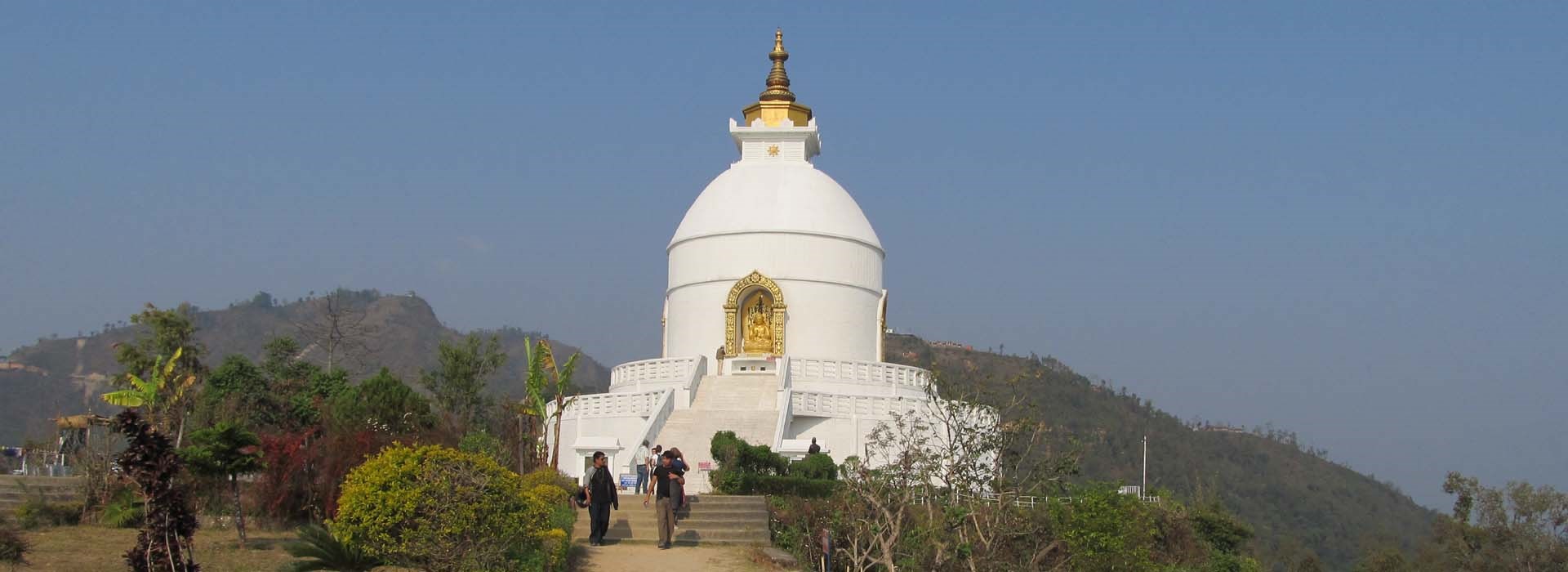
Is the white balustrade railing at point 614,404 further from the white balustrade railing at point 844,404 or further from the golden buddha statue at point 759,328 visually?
the golden buddha statue at point 759,328

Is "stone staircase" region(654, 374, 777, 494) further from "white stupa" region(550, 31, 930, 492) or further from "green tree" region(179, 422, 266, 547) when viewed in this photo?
"green tree" region(179, 422, 266, 547)

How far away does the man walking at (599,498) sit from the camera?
18.1 meters

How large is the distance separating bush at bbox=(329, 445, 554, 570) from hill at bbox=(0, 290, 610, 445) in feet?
340

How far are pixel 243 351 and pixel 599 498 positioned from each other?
451 feet

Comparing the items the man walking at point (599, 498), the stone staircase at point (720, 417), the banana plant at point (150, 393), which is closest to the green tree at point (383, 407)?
the banana plant at point (150, 393)

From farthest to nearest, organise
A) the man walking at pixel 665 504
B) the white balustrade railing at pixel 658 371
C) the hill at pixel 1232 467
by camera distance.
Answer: the hill at pixel 1232 467, the white balustrade railing at pixel 658 371, the man walking at pixel 665 504

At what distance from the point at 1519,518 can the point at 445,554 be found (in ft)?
104

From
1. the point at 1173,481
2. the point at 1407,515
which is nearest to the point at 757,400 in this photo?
the point at 1173,481

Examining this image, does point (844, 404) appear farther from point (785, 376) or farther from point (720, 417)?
point (720, 417)

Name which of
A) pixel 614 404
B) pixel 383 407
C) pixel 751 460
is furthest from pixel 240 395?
pixel 751 460

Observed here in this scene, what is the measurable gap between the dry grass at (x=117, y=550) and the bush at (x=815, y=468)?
7999 mm

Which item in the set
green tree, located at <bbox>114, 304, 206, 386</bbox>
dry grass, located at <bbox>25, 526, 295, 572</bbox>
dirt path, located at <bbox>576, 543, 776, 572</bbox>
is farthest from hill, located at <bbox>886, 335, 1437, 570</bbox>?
dry grass, located at <bbox>25, 526, 295, 572</bbox>

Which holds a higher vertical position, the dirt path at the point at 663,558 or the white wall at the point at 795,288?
the white wall at the point at 795,288

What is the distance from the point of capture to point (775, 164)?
1523 inches
